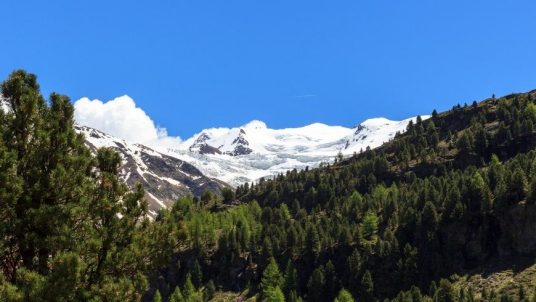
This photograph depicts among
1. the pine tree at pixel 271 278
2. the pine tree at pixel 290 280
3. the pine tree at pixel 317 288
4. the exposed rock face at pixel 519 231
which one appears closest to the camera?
the exposed rock face at pixel 519 231

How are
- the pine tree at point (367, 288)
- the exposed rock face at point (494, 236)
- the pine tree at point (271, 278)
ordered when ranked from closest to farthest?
the pine tree at point (367, 288) < the exposed rock face at point (494, 236) < the pine tree at point (271, 278)

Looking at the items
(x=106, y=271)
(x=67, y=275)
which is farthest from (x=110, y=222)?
(x=67, y=275)

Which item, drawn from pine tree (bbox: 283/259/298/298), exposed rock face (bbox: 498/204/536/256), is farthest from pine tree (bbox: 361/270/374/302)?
exposed rock face (bbox: 498/204/536/256)

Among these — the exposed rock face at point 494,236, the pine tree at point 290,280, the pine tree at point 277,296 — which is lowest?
the pine tree at point 277,296

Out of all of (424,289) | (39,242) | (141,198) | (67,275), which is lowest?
(424,289)

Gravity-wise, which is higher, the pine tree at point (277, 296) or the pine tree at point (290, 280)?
the pine tree at point (290, 280)

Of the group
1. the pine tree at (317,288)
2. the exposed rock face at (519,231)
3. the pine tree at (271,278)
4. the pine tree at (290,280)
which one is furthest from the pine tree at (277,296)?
the exposed rock face at (519,231)

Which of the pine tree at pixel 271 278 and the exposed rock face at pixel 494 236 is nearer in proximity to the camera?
the exposed rock face at pixel 494 236

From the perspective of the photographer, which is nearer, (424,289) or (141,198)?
(141,198)

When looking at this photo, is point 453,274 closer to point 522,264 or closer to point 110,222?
point 522,264

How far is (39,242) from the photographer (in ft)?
71.1

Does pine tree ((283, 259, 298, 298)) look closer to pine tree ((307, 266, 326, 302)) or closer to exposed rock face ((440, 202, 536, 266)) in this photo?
pine tree ((307, 266, 326, 302))

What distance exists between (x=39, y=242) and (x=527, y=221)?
597 feet

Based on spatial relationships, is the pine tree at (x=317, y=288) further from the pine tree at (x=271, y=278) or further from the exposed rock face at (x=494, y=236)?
the exposed rock face at (x=494, y=236)
